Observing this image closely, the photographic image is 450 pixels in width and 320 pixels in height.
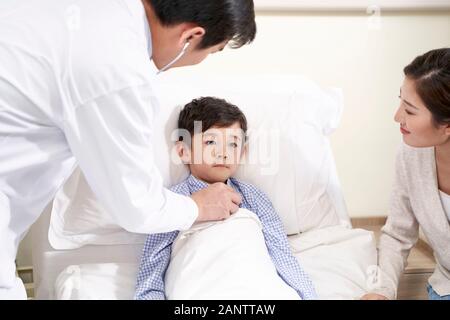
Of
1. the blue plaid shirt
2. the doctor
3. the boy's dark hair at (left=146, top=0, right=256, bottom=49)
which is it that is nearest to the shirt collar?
the blue plaid shirt

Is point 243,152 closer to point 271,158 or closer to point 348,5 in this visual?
point 271,158

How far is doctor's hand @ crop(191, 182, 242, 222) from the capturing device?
43.4 inches

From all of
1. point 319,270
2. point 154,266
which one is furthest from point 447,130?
point 154,266

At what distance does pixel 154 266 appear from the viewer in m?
1.10

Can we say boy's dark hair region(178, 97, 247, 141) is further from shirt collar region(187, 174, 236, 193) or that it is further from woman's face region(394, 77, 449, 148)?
woman's face region(394, 77, 449, 148)

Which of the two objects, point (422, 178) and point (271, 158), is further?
point (271, 158)

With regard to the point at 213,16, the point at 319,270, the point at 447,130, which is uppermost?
the point at 213,16

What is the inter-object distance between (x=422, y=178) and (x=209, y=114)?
470mm

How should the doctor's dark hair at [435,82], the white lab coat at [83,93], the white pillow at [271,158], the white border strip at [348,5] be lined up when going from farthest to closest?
the white border strip at [348,5], the white pillow at [271,158], the doctor's dark hair at [435,82], the white lab coat at [83,93]

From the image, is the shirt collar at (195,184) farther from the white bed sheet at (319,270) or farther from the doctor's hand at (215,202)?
the white bed sheet at (319,270)

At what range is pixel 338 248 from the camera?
1.24m

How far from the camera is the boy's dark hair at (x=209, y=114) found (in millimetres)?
1237

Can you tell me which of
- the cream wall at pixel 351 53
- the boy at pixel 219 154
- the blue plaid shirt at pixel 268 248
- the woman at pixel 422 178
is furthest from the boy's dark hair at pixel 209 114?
the woman at pixel 422 178

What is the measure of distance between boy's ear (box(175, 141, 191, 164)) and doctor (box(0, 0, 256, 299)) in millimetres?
358
